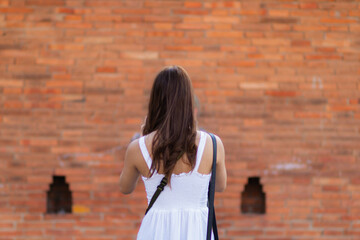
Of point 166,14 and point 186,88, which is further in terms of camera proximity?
point 166,14

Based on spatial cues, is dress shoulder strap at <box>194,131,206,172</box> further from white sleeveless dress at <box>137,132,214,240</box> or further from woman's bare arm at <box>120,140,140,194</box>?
woman's bare arm at <box>120,140,140,194</box>

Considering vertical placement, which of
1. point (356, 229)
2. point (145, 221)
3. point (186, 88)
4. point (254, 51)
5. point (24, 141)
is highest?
point (254, 51)

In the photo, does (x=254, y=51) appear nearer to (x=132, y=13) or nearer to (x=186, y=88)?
(x=132, y=13)

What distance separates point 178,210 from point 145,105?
2.07 m

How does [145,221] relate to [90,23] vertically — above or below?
below

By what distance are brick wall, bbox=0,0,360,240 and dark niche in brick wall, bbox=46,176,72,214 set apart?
0.11m

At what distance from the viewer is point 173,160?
2109 millimetres

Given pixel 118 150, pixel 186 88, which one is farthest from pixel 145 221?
pixel 118 150

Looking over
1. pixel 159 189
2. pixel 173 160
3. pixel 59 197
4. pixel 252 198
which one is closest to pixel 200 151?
pixel 173 160

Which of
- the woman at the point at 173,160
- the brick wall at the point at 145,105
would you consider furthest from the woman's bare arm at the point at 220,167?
the brick wall at the point at 145,105

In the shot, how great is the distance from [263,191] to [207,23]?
1.81m

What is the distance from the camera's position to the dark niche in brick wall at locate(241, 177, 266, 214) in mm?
4215

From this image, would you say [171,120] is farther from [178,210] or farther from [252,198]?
[252,198]

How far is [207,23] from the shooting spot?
→ 164 inches
